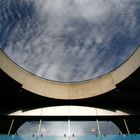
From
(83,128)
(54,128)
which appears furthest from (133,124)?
(54,128)

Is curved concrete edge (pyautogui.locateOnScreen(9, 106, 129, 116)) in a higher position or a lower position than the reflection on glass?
higher

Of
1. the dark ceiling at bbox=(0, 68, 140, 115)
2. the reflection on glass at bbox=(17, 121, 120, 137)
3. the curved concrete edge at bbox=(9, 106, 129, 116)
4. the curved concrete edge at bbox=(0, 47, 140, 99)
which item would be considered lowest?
the reflection on glass at bbox=(17, 121, 120, 137)

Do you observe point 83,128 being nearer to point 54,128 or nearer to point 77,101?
point 54,128

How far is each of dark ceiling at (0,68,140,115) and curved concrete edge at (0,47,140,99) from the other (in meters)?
0.31

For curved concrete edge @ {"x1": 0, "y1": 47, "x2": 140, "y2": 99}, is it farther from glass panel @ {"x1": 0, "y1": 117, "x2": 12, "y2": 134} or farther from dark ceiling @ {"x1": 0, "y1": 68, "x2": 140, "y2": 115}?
glass panel @ {"x1": 0, "y1": 117, "x2": 12, "y2": 134}

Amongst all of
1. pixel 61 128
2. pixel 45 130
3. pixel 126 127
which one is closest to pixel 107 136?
pixel 126 127

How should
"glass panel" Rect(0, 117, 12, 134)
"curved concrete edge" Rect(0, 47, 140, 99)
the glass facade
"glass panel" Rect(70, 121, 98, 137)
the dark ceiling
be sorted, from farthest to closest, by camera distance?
the dark ceiling
"curved concrete edge" Rect(0, 47, 140, 99)
"glass panel" Rect(0, 117, 12, 134)
"glass panel" Rect(70, 121, 98, 137)
the glass facade

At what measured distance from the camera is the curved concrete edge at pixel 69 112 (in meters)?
13.4

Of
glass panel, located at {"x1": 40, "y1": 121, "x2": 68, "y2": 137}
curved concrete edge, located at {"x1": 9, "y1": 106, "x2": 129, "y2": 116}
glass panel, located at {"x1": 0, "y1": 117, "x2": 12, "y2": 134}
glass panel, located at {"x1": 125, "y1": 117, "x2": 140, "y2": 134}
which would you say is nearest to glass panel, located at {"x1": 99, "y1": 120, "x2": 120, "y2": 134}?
curved concrete edge, located at {"x1": 9, "y1": 106, "x2": 129, "y2": 116}

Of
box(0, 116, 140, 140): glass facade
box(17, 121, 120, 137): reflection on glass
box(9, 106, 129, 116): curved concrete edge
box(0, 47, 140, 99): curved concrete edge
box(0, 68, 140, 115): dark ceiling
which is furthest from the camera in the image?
box(9, 106, 129, 116): curved concrete edge

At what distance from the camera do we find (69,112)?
13.5 metres

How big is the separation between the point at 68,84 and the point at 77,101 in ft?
4.36

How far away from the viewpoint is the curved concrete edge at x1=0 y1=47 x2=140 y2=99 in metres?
12.7

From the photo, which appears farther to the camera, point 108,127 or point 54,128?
point 108,127
